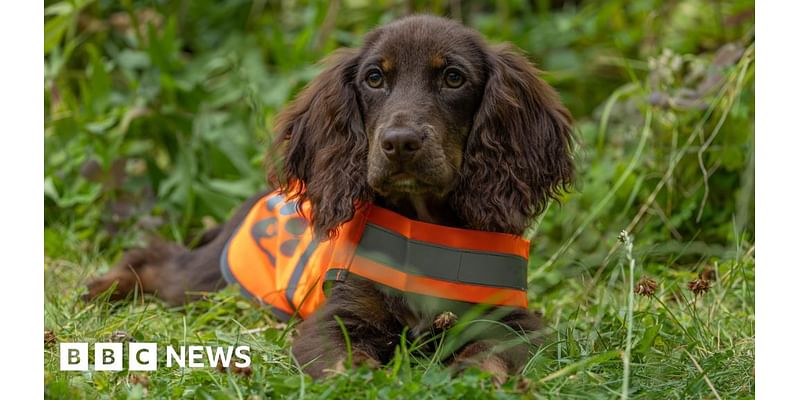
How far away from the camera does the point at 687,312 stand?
147 inches

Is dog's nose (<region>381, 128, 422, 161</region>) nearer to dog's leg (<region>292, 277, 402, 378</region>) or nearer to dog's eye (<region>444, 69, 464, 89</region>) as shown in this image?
dog's eye (<region>444, 69, 464, 89</region>)

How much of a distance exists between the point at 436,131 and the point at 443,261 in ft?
1.47

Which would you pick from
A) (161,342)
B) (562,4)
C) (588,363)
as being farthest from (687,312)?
(562,4)

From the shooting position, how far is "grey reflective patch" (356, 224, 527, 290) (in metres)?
3.28

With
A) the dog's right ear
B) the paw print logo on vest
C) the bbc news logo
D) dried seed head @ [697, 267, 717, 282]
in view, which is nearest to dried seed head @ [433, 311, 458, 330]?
the dog's right ear

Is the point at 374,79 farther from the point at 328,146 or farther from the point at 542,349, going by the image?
the point at 542,349

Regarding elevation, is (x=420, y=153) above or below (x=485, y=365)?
above

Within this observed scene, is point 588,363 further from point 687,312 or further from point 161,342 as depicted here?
point 161,342

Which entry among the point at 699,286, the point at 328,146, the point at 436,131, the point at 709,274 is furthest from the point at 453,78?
the point at 709,274

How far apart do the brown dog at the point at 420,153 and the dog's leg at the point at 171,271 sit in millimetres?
905

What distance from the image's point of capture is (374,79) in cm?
343

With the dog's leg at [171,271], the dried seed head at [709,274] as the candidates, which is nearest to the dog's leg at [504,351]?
the dried seed head at [709,274]

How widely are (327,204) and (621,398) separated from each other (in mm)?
1262

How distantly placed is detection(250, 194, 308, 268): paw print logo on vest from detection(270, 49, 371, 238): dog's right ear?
0.25 m
